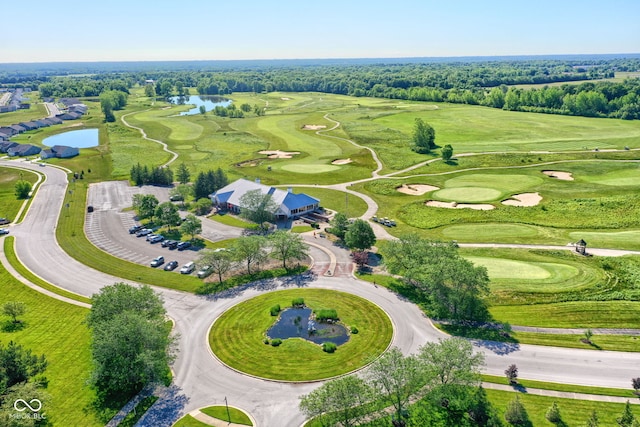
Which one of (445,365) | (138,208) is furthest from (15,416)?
(138,208)

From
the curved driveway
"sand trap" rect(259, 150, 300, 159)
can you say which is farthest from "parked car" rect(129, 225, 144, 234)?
"sand trap" rect(259, 150, 300, 159)

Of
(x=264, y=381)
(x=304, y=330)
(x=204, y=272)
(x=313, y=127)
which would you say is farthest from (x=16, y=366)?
(x=313, y=127)

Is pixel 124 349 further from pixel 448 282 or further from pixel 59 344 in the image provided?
pixel 448 282

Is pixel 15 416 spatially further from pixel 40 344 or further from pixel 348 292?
pixel 348 292

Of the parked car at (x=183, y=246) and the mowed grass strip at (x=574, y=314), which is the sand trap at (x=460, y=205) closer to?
the mowed grass strip at (x=574, y=314)

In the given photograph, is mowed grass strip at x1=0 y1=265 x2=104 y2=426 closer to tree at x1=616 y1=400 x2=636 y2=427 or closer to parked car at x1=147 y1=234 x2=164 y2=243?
parked car at x1=147 y1=234 x2=164 y2=243

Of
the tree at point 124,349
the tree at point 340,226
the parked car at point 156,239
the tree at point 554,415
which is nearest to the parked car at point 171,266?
the parked car at point 156,239
